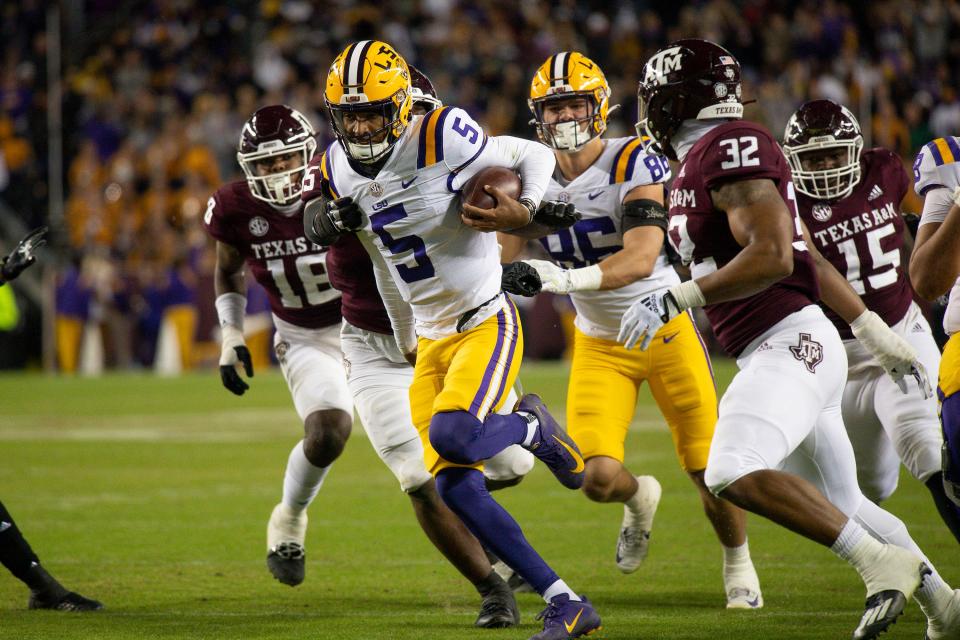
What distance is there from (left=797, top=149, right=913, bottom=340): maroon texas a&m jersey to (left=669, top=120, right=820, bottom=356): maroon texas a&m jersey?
944 millimetres

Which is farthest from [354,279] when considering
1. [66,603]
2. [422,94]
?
[66,603]

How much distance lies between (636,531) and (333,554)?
153 cm

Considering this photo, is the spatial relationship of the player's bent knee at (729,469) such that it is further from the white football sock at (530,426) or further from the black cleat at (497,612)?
the black cleat at (497,612)

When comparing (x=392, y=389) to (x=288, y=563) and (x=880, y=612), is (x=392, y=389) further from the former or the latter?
(x=880, y=612)

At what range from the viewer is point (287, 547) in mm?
5535

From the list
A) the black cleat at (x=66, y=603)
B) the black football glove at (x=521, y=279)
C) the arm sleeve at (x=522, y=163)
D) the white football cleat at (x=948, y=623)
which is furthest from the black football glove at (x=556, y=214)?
the black cleat at (x=66, y=603)

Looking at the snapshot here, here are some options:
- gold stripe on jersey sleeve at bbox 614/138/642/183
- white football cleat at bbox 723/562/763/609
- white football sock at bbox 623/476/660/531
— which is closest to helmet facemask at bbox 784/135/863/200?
gold stripe on jersey sleeve at bbox 614/138/642/183

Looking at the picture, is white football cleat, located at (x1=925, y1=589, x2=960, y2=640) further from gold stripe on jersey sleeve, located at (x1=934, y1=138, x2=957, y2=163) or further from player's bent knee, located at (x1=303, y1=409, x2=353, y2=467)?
player's bent knee, located at (x1=303, y1=409, x2=353, y2=467)

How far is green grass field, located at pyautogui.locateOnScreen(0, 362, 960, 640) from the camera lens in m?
4.64

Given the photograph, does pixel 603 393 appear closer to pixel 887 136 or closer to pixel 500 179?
pixel 500 179

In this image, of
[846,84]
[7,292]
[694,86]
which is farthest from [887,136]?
[694,86]

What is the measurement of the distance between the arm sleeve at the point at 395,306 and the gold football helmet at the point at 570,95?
94 centimetres

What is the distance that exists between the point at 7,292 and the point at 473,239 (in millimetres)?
13120

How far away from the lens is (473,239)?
460 centimetres
